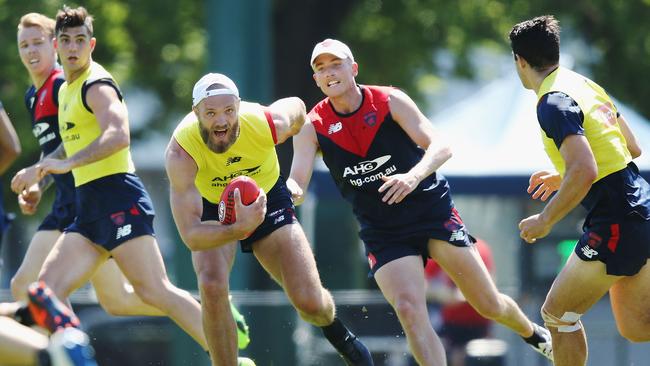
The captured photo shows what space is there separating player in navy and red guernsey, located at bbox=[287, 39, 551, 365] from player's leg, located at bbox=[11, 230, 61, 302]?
1872 millimetres

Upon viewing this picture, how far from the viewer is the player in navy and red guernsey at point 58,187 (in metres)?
8.43

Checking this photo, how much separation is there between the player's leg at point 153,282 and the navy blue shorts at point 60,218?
76cm

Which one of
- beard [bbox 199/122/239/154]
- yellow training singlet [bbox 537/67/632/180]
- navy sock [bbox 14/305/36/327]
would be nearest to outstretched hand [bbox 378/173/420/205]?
yellow training singlet [bbox 537/67/632/180]

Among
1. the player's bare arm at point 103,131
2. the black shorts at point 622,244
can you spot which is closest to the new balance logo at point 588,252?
the black shorts at point 622,244

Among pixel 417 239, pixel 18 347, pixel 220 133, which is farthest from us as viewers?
pixel 417 239

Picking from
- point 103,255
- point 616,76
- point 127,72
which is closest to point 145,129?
point 127,72

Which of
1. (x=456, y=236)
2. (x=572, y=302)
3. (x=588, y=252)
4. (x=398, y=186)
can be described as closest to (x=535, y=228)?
(x=588, y=252)

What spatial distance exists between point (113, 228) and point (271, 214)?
1051 mm

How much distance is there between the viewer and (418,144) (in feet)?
24.7

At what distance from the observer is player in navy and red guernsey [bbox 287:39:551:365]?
7574mm

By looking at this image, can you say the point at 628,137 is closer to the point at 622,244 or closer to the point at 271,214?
the point at 622,244

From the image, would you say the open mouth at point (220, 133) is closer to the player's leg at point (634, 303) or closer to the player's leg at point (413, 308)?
the player's leg at point (413, 308)

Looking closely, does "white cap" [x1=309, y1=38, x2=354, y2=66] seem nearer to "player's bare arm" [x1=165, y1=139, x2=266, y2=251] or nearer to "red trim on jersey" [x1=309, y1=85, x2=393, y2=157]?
"red trim on jersey" [x1=309, y1=85, x2=393, y2=157]

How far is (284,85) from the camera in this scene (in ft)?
57.7
